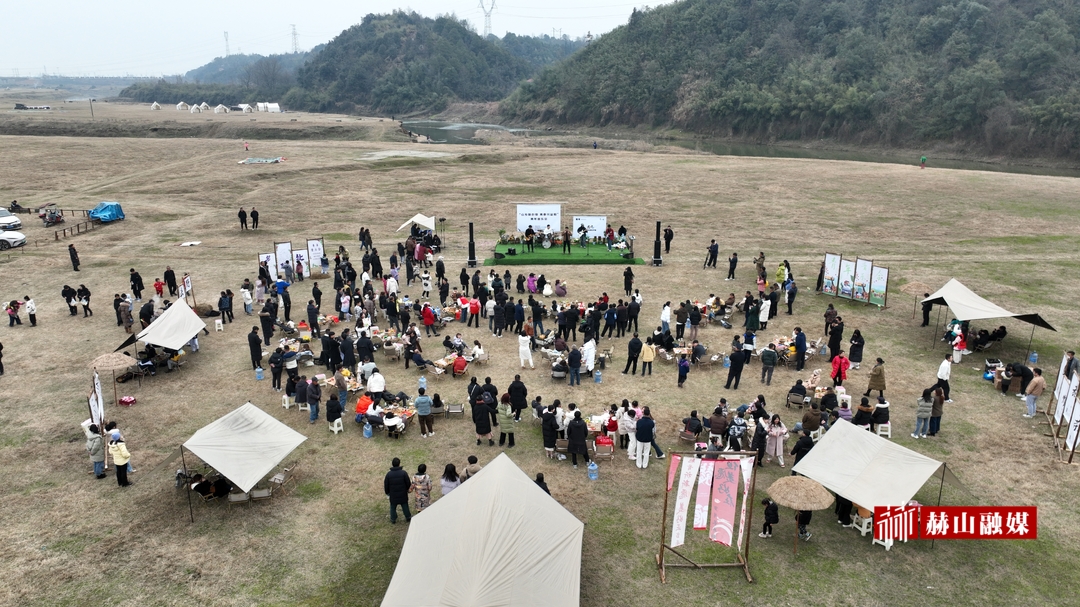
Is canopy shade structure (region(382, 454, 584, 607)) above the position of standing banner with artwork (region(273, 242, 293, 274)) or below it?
below

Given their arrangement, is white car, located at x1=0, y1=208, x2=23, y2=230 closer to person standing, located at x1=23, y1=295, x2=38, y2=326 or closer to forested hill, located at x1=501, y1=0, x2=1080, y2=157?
person standing, located at x1=23, y1=295, x2=38, y2=326

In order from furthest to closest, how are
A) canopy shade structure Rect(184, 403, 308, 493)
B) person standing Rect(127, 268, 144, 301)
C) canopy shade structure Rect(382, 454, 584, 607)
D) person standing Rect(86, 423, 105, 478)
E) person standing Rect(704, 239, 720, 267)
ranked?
person standing Rect(704, 239, 720, 267) → person standing Rect(127, 268, 144, 301) → person standing Rect(86, 423, 105, 478) → canopy shade structure Rect(184, 403, 308, 493) → canopy shade structure Rect(382, 454, 584, 607)

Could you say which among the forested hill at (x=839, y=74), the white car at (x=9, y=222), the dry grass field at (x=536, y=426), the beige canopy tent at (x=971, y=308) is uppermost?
the forested hill at (x=839, y=74)

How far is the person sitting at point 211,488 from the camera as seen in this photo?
13.7 m

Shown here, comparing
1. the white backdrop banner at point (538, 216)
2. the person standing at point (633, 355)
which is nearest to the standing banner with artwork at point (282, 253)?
the white backdrop banner at point (538, 216)

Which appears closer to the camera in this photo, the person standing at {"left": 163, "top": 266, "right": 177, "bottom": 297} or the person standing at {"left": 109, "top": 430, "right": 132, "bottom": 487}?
the person standing at {"left": 109, "top": 430, "right": 132, "bottom": 487}

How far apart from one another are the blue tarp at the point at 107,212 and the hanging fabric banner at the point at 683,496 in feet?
137

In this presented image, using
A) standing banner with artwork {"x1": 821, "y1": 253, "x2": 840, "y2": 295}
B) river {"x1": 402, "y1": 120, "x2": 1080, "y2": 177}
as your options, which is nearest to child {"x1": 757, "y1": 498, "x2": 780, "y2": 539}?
standing banner with artwork {"x1": 821, "y1": 253, "x2": 840, "y2": 295}

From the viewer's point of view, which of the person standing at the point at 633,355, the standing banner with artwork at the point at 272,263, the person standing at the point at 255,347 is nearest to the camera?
the person standing at the point at 633,355

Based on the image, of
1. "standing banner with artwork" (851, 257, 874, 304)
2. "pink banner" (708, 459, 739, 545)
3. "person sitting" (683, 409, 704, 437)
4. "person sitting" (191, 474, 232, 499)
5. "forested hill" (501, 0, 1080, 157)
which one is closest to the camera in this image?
"pink banner" (708, 459, 739, 545)

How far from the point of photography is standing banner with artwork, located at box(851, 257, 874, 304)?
86.8 ft

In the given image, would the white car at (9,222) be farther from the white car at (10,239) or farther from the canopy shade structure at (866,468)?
the canopy shade structure at (866,468)

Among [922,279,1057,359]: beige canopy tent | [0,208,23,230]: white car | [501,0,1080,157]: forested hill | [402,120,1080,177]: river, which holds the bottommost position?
[922,279,1057,359]: beige canopy tent

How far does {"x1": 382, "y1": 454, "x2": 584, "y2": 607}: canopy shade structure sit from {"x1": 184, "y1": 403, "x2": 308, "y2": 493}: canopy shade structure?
4.14 meters
